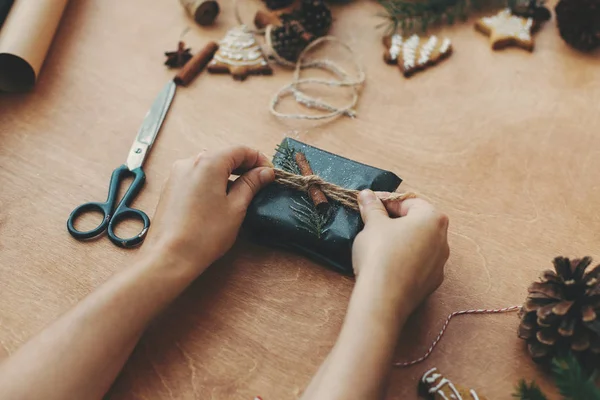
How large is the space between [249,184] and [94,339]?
33 cm

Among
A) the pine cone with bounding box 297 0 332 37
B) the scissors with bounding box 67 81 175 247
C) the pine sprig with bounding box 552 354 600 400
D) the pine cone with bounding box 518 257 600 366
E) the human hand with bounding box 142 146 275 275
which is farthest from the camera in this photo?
the pine cone with bounding box 297 0 332 37

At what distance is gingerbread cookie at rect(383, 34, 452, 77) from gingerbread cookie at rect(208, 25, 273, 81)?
0.27m

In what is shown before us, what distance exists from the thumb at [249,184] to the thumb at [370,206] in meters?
0.16

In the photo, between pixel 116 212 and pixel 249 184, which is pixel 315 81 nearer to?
pixel 249 184

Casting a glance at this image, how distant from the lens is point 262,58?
119 centimetres

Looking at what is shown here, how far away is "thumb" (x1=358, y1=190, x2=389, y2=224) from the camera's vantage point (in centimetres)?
82

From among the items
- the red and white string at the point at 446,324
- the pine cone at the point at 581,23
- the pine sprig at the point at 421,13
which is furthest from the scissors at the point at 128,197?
the pine cone at the point at 581,23

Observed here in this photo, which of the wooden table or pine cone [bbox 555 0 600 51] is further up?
pine cone [bbox 555 0 600 51]

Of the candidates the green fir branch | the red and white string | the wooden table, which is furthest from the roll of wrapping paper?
the red and white string

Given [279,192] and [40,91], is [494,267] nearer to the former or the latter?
[279,192]

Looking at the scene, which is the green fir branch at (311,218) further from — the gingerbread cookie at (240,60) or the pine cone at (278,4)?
the pine cone at (278,4)

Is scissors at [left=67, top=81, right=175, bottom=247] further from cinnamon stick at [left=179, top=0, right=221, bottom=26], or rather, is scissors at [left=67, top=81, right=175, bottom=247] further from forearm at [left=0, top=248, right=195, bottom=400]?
cinnamon stick at [left=179, top=0, right=221, bottom=26]

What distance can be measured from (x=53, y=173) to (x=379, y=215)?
62 centimetres

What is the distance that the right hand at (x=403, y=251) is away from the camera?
75cm
